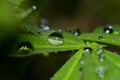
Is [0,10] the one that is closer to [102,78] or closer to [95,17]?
[102,78]

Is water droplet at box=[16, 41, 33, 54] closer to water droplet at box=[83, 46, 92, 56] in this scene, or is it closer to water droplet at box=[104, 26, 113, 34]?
water droplet at box=[83, 46, 92, 56]

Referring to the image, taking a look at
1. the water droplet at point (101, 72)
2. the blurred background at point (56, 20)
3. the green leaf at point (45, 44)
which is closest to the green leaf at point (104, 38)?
the green leaf at point (45, 44)

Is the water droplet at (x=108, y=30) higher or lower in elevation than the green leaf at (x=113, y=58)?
higher

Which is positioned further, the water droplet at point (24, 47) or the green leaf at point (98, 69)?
the water droplet at point (24, 47)

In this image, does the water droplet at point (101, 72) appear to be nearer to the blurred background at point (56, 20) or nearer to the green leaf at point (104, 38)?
the green leaf at point (104, 38)

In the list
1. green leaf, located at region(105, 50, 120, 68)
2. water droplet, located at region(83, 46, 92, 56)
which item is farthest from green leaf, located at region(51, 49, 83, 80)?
green leaf, located at region(105, 50, 120, 68)

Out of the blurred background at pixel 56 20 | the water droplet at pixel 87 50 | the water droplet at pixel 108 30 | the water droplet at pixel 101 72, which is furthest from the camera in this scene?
the blurred background at pixel 56 20
